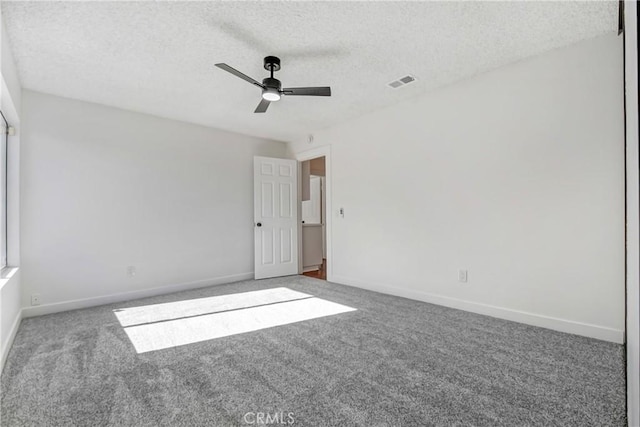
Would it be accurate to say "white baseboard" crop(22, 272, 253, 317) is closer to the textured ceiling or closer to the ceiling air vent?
the textured ceiling

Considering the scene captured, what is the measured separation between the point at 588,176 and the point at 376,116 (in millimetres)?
2445

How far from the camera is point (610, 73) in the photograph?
2.50 metres

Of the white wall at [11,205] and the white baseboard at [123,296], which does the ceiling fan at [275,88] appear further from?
the white baseboard at [123,296]

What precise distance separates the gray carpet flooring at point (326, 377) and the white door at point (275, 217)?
8.07 ft

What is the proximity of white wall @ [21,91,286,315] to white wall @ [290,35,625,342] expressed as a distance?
7.37ft

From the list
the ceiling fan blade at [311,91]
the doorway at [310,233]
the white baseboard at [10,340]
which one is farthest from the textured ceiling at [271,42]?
the white baseboard at [10,340]

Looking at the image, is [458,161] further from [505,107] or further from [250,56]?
[250,56]

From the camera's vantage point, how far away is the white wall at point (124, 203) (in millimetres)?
3463

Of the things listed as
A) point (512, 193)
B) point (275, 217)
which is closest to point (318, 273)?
point (275, 217)

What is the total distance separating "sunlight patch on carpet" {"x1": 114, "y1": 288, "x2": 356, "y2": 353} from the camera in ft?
8.82

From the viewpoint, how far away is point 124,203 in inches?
159

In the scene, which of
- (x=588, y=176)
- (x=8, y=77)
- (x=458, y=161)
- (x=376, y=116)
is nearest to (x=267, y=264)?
(x=376, y=116)

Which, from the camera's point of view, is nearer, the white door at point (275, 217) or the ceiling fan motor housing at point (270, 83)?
the ceiling fan motor housing at point (270, 83)

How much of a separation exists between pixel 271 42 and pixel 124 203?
284 cm
